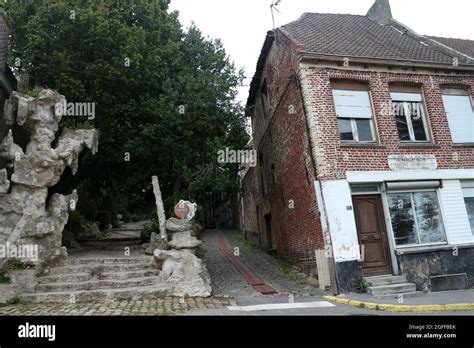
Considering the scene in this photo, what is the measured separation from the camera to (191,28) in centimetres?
1736

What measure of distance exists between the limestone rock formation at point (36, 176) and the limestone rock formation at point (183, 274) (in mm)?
3260

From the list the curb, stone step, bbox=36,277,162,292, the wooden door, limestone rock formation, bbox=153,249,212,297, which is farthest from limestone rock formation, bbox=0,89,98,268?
the wooden door

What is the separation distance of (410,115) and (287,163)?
4.68 metres

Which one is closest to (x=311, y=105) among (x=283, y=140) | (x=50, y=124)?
(x=283, y=140)

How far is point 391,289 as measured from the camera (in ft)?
33.4

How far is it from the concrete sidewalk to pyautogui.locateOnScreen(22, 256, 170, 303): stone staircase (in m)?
5.01

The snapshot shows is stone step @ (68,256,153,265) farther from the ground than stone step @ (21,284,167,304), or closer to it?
farther from the ground

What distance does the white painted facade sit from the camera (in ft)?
35.1

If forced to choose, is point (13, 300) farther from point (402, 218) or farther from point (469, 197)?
point (469, 197)

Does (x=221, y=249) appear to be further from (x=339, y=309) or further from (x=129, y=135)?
(x=339, y=309)

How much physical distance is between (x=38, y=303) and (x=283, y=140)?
9.92 metres

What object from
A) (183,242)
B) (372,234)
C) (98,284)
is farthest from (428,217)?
(98,284)

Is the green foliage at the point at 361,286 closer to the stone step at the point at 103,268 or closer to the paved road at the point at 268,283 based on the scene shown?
the paved road at the point at 268,283

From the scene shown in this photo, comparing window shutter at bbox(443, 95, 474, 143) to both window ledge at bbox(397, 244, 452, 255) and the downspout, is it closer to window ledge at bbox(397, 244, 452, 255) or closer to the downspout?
window ledge at bbox(397, 244, 452, 255)
